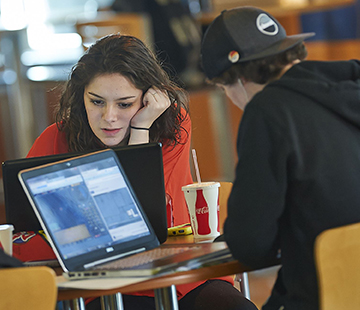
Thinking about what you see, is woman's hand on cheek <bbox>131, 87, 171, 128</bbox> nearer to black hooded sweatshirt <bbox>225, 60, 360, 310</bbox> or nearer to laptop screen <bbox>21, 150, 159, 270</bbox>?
laptop screen <bbox>21, 150, 159, 270</bbox>

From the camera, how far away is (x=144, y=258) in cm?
136

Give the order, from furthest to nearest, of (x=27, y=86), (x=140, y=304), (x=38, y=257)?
(x=27, y=86) < (x=140, y=304) < (x=38, y=257)

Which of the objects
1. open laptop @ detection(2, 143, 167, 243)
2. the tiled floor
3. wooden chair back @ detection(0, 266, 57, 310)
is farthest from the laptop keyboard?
the tiled floor

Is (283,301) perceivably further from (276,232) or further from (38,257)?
(38,257)

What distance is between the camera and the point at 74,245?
52.6 inches

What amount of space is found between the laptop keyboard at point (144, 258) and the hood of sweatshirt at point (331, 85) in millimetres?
479

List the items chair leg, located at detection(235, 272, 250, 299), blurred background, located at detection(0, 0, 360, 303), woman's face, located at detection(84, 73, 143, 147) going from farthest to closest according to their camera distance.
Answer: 1. blurred background, located at detection(0, 0, 360, 303)
2. chair leg, located at detection(235, 272, 250, 299)
3. woman's face, located at detection(84, 73, 143, 147)

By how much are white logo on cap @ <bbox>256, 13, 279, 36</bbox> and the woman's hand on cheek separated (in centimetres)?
51

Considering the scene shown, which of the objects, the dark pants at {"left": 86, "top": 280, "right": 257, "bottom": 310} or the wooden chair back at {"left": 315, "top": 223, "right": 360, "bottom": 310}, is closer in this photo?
the wooden chair back at {"left": 315, "top": 223, "right": 360, "bottom": 310}

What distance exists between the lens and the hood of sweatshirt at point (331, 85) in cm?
134

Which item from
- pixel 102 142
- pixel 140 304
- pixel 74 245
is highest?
pixel 102 142

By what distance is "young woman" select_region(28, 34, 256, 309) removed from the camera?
1954mm

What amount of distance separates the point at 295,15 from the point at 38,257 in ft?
13.5

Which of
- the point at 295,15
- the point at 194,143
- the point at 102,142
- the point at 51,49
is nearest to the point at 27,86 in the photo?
the point at 51,49
